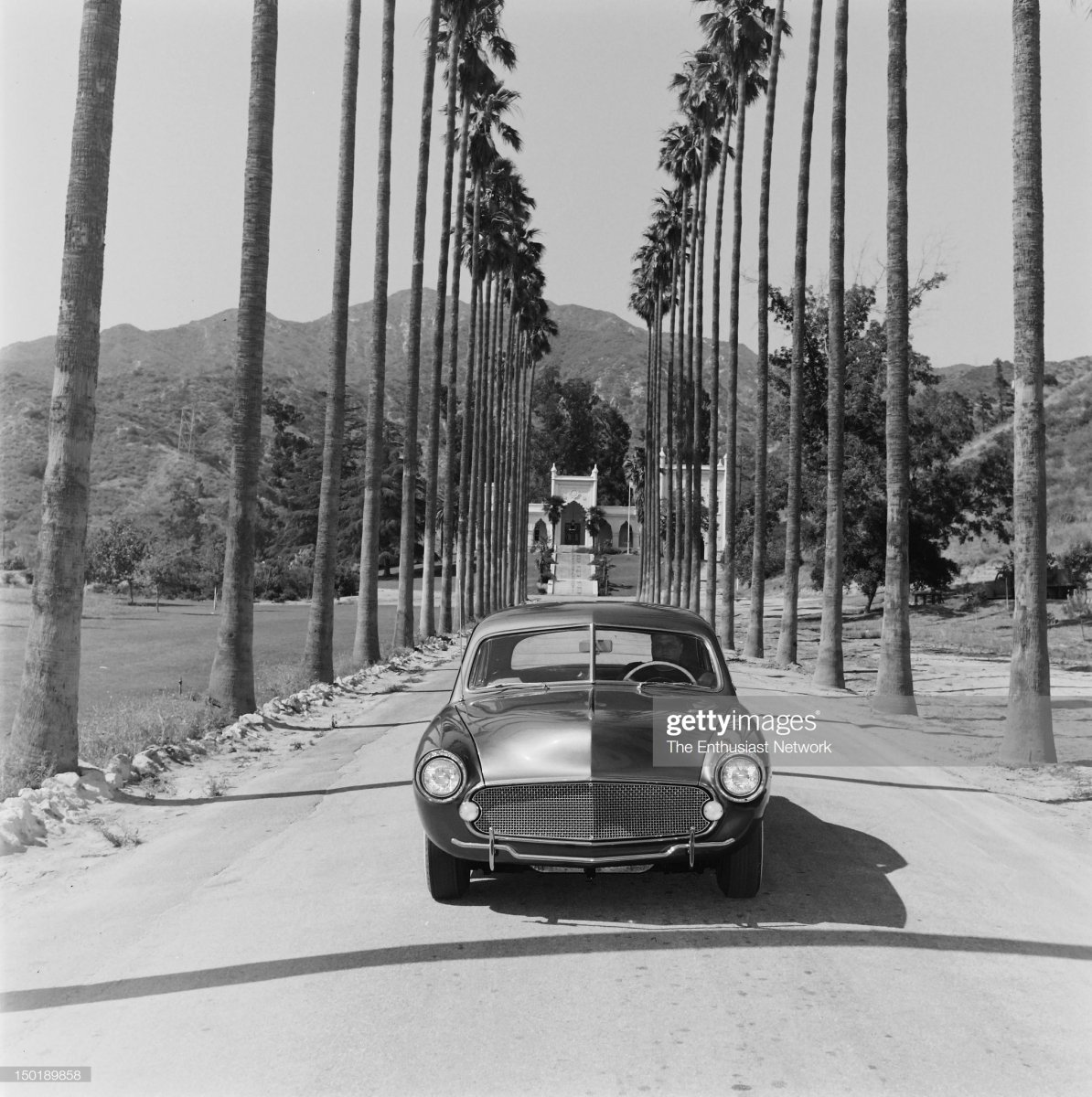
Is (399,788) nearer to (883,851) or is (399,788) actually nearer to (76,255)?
(883,851)

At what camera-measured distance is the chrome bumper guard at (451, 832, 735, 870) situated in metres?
5.80

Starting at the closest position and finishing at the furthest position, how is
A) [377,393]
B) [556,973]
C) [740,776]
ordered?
1. [556,973]
2. [740,776]
3. [377,393]

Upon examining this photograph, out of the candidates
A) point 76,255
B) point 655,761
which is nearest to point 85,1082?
point 655,761

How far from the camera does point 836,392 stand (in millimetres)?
21109

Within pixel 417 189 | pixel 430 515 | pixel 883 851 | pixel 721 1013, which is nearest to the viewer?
pixel 721 1013

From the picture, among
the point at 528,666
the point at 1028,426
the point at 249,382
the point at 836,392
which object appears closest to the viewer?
the point at 528,666

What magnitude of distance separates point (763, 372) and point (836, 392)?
10907 millimetres

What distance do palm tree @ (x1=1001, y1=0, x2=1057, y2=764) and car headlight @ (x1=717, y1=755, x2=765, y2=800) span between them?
23.5 feet

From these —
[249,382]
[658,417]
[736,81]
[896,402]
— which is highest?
[736,81]

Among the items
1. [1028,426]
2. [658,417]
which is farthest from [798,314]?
[658,417]

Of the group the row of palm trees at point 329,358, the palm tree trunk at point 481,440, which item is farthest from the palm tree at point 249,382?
the palm tree trunk at point 481,440

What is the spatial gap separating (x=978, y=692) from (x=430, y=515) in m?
18.8

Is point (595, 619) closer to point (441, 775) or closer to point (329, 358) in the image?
point (441, 775)

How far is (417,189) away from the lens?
30.6 m
